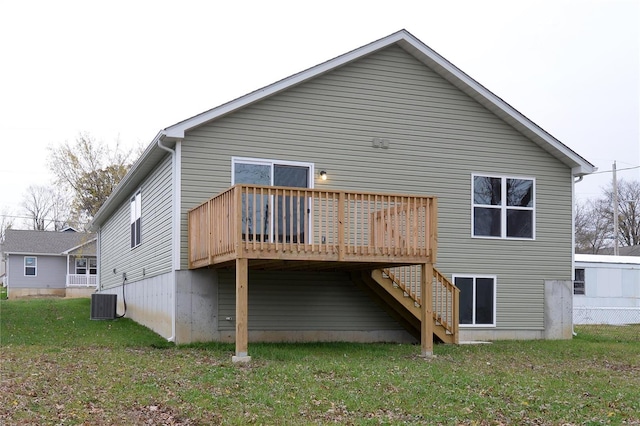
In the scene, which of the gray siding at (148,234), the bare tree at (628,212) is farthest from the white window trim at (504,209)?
the bare tree at (628,212)

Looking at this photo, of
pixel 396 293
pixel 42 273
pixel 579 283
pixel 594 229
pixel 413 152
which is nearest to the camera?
pixel 396 293

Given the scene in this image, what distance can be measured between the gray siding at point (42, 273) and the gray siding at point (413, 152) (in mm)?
31611

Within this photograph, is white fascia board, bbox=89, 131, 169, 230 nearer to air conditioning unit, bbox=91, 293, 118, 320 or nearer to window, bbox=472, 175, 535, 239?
air conditioning unit, bbox=91, 293, 118, 320

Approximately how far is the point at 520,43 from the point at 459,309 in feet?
40.2

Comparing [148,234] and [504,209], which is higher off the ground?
[504,209]

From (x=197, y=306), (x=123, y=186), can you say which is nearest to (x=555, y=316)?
(x=197, y=306)

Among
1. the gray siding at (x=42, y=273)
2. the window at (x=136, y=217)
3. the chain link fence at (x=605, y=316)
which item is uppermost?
the window at (x=136, y=217)

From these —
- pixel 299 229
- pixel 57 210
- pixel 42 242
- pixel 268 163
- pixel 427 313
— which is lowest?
pixel 427 313

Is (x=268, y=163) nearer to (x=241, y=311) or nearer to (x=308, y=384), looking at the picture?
(x=241, y=311)

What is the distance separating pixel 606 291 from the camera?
89.2 feet

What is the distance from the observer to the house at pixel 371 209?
13469 mm

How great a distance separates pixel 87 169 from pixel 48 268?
8675 millimetres

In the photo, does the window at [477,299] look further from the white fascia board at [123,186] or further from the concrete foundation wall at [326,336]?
the white fascia board at [123,186]

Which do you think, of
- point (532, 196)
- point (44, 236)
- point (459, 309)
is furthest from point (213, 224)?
point (44, 236)
